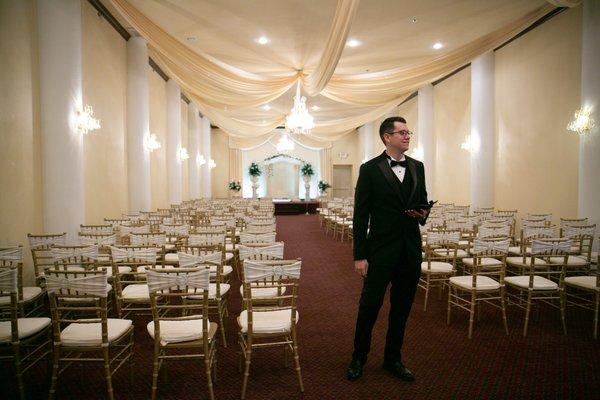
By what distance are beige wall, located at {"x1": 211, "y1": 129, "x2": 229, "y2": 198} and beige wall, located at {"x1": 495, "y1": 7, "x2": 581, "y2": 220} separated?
16.0m

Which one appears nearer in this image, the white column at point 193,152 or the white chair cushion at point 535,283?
the white chair cushion at point 535,283

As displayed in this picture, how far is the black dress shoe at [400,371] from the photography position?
297cm

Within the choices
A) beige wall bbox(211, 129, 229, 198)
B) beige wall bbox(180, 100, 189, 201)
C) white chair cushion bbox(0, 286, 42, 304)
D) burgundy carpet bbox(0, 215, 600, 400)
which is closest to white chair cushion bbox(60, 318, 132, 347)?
burgundy carpet bbox(0, 215, 600, 400)

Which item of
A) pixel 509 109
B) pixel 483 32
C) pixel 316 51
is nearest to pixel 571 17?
pixel 483 32

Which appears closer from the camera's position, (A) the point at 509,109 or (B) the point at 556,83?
(B) the point at 556,83

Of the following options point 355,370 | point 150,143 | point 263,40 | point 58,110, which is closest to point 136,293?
point 355,370

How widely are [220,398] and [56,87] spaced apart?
5193mm

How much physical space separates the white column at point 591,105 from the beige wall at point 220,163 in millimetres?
18664

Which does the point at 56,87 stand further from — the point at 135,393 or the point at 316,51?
the point at 316,51

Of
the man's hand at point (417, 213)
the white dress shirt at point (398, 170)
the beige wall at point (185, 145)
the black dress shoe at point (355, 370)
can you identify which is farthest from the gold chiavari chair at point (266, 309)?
the beige wall at point (185, 145)

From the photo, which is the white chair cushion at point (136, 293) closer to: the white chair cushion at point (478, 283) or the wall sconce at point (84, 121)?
the white chair cushion at point (478, 283)

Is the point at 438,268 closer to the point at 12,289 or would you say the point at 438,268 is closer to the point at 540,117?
the point at 12,289

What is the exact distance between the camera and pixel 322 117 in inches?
793

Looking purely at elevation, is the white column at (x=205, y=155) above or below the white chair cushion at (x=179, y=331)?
above
